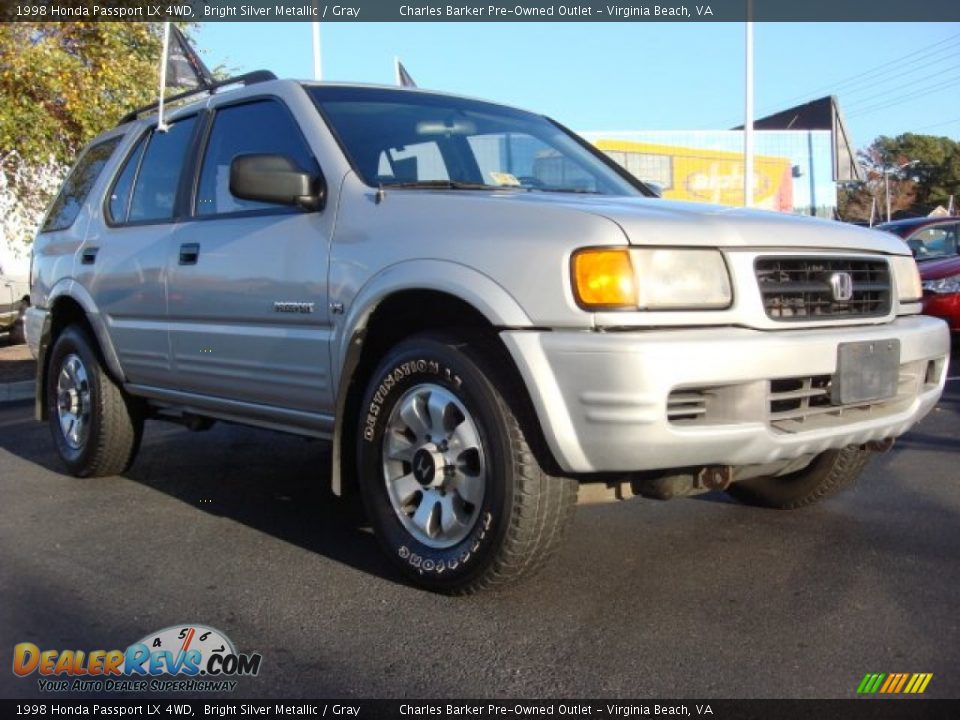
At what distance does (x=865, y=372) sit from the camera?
10.3 feet

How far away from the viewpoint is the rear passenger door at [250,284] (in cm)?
367

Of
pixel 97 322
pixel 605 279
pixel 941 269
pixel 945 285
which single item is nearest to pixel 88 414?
pixel 97 322

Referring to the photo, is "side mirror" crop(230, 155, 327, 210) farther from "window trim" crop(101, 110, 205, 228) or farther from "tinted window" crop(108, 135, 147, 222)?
"tinted window" crop(108, 135, 147, 222)

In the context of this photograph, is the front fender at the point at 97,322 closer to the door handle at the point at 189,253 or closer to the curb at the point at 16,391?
the door handle at the point at 189,253

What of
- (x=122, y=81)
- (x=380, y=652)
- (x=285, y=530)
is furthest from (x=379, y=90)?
(x=122, y=81)

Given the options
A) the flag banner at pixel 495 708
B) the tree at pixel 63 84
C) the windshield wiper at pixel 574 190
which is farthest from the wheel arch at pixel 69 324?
the tree at pixel 63 84

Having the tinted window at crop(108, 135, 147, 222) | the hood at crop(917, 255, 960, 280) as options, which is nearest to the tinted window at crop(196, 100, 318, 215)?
the tinted window at crop(108, 135, 147, 222)

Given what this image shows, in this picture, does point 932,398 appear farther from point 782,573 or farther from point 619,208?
point 619,208

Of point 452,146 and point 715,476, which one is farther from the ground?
point 452,146

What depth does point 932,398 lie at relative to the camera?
3.62 meters

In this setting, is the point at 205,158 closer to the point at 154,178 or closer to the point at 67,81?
the point at 154,178

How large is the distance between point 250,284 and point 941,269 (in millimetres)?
8451

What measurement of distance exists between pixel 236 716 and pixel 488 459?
1.05 meters

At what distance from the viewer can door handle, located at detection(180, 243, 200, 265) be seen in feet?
13.7
